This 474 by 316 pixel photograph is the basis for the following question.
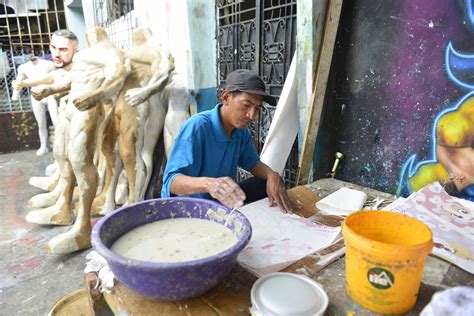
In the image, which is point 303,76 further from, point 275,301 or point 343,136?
point 275,301

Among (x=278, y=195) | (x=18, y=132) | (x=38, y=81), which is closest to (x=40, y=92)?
(x=38, y=81)

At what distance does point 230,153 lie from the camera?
6.98 ft

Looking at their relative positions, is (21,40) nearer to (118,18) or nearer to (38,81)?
(118,18)

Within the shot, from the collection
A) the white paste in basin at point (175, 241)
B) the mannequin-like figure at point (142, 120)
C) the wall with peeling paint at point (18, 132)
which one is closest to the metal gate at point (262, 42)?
the mannequin-like figure at point (142, 120)

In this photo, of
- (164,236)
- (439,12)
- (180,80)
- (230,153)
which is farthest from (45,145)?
(439,12)

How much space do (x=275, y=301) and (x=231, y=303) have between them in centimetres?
18

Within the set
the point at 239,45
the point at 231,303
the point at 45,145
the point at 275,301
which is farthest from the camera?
the point at 45,145

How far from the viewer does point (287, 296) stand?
1.01 metres

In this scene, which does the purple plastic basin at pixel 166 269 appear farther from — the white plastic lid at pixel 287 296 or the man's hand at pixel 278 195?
the man's hand at pixel 278 195

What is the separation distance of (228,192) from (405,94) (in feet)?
4.56

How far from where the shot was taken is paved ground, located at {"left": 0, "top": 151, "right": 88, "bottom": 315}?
2.40 meters

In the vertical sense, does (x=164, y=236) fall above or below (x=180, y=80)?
below

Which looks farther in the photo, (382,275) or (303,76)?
(303,76)

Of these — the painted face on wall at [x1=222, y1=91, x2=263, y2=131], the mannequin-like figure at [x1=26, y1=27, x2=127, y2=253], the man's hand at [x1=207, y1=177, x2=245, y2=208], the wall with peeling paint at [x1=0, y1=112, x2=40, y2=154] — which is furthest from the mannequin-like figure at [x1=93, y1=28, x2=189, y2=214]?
the wall with peeling paint at [x1=0, y1=112, x2=40, y2=154]
